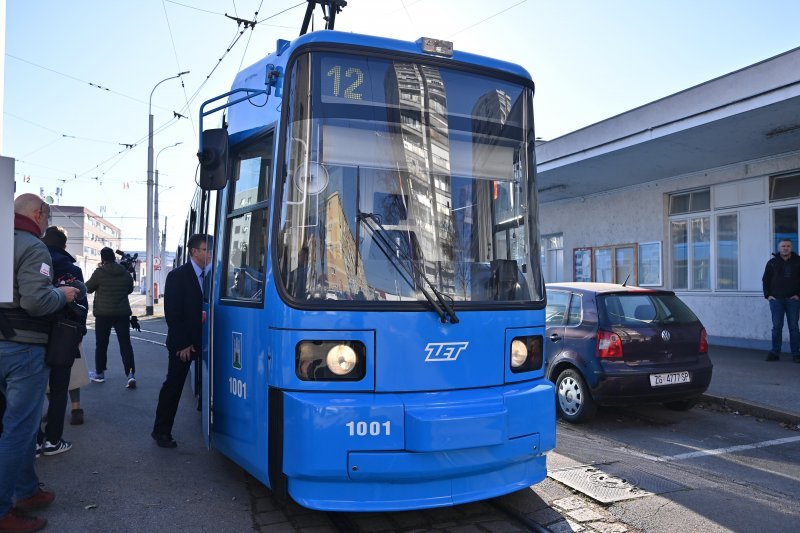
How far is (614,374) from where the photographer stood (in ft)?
22.3

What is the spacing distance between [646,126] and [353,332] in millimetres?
9650

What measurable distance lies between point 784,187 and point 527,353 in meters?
10.4

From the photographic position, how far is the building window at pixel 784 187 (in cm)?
1197

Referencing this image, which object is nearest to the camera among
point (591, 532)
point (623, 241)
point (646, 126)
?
point (591, 532)

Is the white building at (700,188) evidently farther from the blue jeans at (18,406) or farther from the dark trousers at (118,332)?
the blue jeans at (18,406)

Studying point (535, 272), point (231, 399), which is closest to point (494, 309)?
point (535, 272)

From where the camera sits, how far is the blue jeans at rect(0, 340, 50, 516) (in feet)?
12.3

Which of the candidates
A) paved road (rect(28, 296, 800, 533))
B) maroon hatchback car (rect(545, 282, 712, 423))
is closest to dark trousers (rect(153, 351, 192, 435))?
paved road (rect(28, 296, 800, 533))

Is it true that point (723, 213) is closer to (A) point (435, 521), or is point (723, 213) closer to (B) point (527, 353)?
(B) point (527, 353)

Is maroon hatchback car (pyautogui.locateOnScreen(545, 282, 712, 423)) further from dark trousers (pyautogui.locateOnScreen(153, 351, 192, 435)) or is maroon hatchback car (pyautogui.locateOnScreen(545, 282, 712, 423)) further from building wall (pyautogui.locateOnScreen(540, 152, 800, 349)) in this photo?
building wall (pyautogui.locateOnScreen(540, 152, 800, 349))

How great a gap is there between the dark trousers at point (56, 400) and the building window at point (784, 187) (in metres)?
12.3

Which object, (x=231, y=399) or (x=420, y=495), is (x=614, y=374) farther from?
(x=231, y=399)

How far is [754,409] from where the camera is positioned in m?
7.66

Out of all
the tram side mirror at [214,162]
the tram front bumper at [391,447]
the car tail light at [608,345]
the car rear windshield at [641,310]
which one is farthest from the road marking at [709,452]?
the tram side mirror at [214,162]
